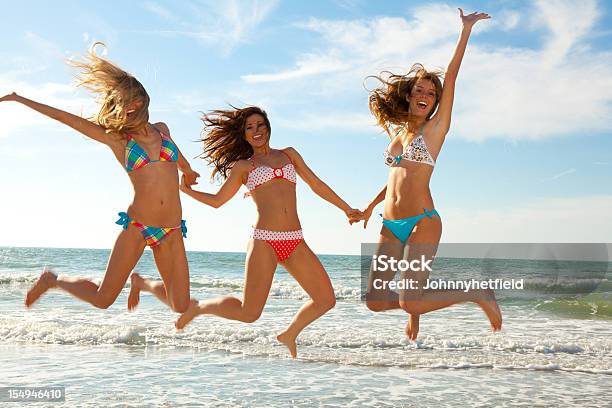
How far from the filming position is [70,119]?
19.3 feet

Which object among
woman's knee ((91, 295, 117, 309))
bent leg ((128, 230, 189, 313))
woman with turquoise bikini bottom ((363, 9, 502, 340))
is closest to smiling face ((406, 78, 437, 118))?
woman with turquoise bikini bottom ((363, 9, 502, 340))

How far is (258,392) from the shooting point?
1045 cm

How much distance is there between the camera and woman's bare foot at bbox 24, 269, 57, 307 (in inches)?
258

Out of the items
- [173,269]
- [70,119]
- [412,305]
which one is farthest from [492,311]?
[70,119]

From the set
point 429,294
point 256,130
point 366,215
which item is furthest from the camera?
point 366,215

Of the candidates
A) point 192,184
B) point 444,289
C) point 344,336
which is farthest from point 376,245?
point 344,336

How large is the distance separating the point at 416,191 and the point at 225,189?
75.5 inches

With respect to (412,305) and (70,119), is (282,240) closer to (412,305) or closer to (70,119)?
(412,305)

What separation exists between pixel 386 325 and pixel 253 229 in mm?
11506

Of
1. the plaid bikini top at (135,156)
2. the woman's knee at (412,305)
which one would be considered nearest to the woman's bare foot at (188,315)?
the plaid bikini top at (135,156)

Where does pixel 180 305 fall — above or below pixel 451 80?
below

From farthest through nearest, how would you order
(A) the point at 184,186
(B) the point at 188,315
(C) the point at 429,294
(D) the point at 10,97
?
1. (B) the point at 188,315
2. (A) the point at 184,186
3. (C) the point at 429,294
4. (D) the point at 10,97

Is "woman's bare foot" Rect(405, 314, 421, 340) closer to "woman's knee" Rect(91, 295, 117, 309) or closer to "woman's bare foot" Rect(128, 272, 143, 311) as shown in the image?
"woman's bare foot" Rect(128, 272, 143, 311)

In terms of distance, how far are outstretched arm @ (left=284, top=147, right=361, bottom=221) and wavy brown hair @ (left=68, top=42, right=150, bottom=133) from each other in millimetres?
1623
